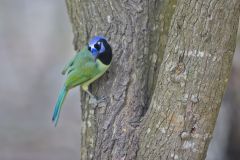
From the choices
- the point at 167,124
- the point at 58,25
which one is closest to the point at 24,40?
the point at 58,25

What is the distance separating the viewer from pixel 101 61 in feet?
13.5

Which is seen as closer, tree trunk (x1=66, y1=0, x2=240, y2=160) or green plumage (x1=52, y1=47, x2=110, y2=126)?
tree trunk (x1=66, y1=0, x2=240, y2=160)

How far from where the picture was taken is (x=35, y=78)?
9.88 meters

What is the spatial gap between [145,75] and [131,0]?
1.65 feet

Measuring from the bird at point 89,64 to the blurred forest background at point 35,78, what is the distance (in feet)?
15.8

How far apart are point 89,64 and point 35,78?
572 centimetres

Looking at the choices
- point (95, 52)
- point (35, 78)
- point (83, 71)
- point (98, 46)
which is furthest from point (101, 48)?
point (35, 78)

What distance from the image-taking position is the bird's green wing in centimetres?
419

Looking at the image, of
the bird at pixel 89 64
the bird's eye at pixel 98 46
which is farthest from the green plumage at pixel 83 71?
the bird's eye at pixel 98 46

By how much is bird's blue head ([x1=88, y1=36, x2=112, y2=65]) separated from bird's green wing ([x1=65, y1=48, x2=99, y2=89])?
10 centimetres

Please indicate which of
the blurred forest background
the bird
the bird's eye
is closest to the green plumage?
the bird

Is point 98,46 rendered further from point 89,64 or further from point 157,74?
point 157,74

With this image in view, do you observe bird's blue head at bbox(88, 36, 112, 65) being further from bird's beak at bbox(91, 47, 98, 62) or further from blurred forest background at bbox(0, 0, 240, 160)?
blurred forest background at bbox(0, 0, 240, 160)

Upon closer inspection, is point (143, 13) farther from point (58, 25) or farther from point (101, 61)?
point (58, 25)
